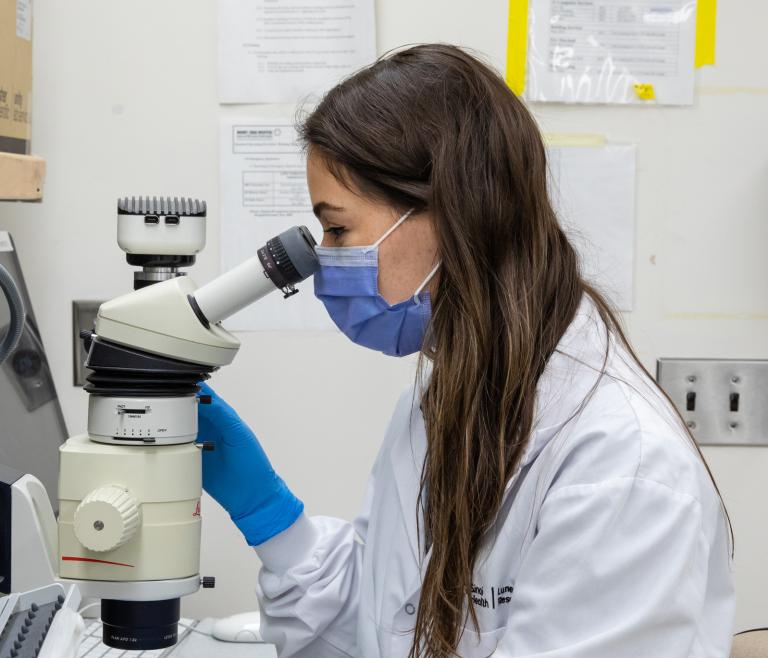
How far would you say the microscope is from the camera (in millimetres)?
912

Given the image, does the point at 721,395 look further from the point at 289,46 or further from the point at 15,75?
the point at 15,75

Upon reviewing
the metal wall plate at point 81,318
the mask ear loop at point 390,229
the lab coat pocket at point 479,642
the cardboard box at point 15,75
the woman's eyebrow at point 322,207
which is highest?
the cardboard box at point 15,75

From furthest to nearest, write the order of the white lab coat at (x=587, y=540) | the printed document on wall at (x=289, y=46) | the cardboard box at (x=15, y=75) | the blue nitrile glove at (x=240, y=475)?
the printed document on wall at (x=289, y=46)
the cardboard box at (x=15, y=75)
the blue nitrile glove at (x=240, y=475)
the white lab coat at (x=587, y=540)

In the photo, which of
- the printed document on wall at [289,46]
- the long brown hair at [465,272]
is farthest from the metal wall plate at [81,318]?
the long brown hair at [465,272]

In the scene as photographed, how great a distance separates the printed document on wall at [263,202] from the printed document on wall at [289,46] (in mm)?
59

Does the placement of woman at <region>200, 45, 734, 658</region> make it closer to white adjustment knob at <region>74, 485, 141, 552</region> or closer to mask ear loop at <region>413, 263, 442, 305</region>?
mask ear loop at <region>413, 263, 442, 305</region>

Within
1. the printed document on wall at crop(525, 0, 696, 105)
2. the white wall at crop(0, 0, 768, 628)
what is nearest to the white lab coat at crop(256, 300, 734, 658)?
the white wall at crop(0, 0, 768, 628)

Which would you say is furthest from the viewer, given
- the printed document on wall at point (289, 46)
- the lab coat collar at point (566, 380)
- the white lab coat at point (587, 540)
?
the printed document on wall at point (289, 46)

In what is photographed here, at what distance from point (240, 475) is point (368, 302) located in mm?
340

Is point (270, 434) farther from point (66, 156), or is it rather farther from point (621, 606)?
point (621, 606)

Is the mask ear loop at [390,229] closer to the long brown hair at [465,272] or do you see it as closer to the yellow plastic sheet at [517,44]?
the long brown hair at [465,272]

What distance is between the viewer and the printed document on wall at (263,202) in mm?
1520

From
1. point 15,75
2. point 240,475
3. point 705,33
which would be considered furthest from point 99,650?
point 705,33

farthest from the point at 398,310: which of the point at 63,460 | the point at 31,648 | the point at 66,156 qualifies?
the point at 66,156
